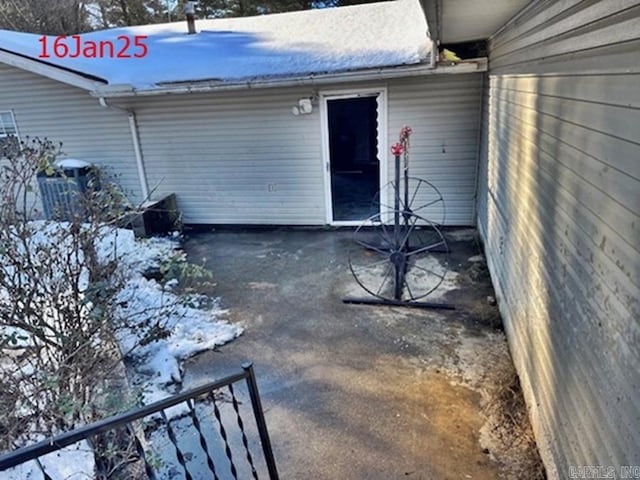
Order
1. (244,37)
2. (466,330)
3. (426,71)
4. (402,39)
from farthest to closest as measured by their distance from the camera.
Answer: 1. (244,37)
2. (402,39)
3. (426,71)
4. (466,330)

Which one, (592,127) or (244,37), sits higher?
(244,37)

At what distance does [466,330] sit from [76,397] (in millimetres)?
3070

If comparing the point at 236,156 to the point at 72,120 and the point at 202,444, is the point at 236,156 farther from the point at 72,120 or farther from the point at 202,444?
the point at 202,444

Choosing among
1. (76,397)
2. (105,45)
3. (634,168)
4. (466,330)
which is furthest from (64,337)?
(105,45)

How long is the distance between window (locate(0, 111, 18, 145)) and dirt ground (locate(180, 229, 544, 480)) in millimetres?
5233

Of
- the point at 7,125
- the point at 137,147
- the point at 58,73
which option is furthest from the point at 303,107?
the point at 7,125

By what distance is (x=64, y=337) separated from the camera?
2.29 metres

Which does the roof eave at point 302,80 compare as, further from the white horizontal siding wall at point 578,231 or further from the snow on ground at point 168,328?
the snow on ground at point 168,328

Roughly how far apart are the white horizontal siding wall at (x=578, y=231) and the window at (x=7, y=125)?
8140 mm

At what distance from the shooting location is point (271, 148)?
6949 millimetres

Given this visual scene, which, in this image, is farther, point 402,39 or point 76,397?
point 402,39

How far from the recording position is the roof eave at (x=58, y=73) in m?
6.59

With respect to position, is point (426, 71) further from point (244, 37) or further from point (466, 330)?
point (244, 37)

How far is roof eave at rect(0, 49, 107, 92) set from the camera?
6590mm
